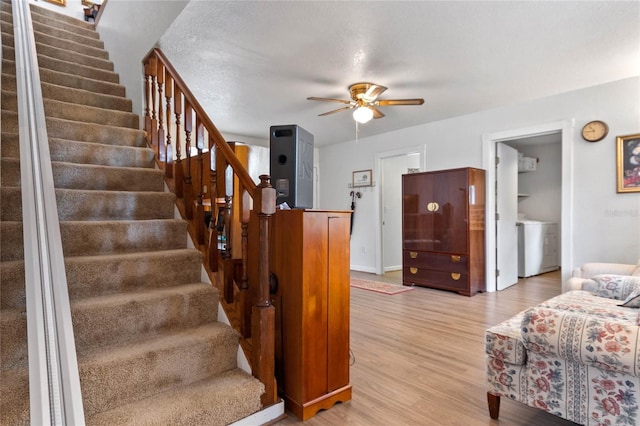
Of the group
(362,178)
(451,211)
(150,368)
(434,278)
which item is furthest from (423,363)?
(362,178)

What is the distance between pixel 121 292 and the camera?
5.83 ft

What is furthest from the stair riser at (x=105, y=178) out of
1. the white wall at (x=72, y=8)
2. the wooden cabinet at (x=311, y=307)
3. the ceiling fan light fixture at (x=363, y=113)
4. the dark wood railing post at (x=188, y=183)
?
the white wall at (x=72, y=8)

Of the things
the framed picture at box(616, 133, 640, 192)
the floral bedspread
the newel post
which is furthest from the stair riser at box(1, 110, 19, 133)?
the framed picture at box(616, 133, 640, 192)

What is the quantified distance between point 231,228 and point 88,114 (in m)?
1.82

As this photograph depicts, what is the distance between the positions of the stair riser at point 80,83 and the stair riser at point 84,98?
192 mm

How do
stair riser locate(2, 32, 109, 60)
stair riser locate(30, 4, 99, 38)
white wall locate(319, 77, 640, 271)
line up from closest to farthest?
white wall locate(319, 77, 640, 271), stair riser locate(2, 32, 109, 60), stair riser locate(30, 4, 99, 38)

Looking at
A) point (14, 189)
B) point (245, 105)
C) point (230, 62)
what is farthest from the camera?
point (245, 105)

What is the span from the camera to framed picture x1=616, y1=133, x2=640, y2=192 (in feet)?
10.6

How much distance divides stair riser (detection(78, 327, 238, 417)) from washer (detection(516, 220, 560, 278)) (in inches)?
199

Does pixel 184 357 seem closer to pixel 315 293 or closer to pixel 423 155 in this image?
pixel 315 293

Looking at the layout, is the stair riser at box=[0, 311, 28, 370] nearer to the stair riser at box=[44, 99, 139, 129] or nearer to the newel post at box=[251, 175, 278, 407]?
the newel post at box=[251, 175, 278, 407]

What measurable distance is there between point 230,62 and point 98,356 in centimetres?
255

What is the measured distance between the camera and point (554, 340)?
4.48 ft

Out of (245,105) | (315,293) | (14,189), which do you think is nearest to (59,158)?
(14,189)
